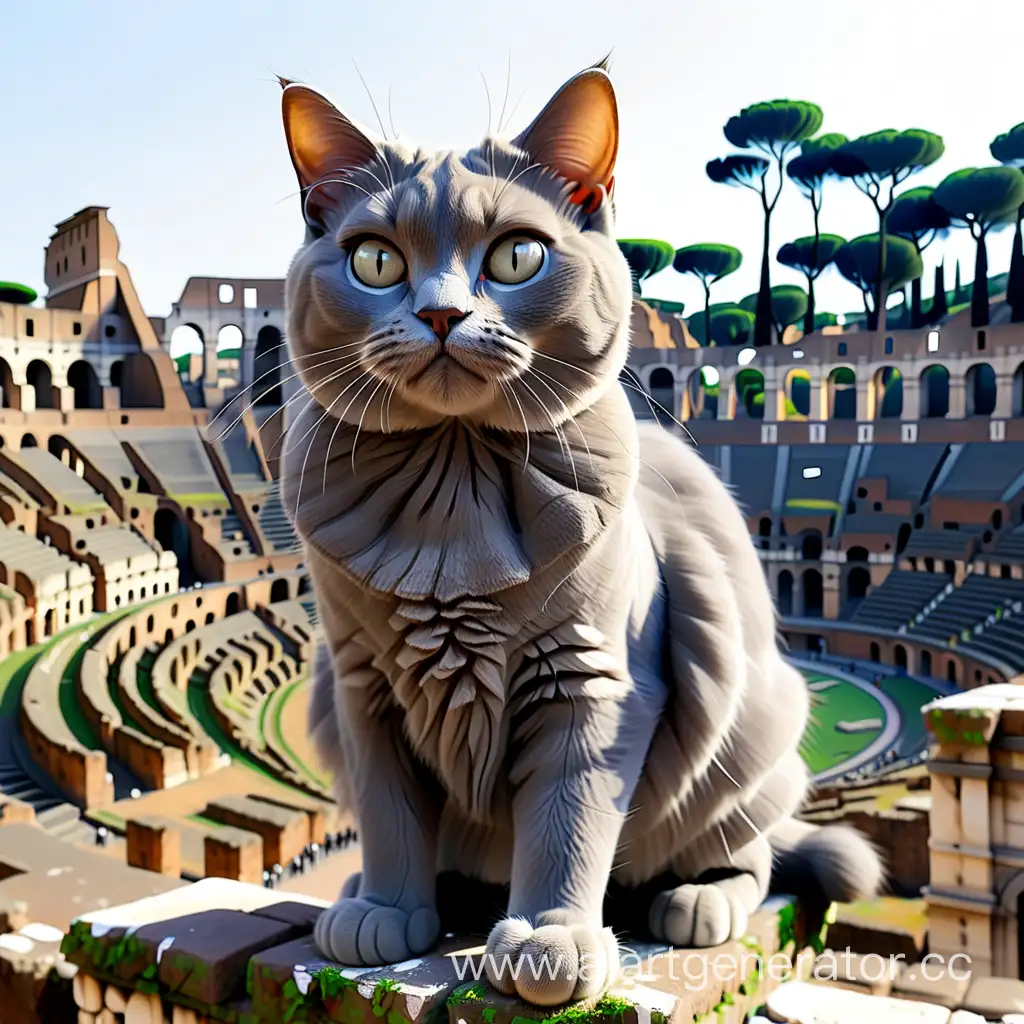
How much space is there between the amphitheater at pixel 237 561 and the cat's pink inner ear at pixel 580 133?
1.64 ft

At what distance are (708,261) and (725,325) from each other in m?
4.28

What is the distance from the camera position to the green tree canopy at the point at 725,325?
45.8 meters

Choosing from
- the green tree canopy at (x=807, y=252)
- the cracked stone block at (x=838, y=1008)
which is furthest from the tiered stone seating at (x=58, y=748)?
the green tree canopy at (x=807, y=252)

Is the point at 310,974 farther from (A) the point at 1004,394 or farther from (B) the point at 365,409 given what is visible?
(A) the point at 1004,394

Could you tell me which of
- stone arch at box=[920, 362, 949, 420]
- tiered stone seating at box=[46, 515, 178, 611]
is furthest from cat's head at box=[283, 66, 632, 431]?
stone arch at box=[920, 362, 949, 420]

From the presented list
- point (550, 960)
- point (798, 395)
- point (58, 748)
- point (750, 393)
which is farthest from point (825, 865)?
point (798, 395)

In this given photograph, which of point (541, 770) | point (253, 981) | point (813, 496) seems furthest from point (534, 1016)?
point (813, 496)

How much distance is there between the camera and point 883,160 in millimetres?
33844

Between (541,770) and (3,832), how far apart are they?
431 centimetres

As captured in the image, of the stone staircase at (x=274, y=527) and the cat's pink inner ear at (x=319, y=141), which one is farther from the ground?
the cat's pink inner ear at (x=319, y=141)

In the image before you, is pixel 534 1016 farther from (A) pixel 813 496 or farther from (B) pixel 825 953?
(A) pixel 813 496

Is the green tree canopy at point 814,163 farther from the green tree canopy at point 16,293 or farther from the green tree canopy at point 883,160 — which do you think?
the green tree canopy at point 16,293

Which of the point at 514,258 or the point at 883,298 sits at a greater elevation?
the point at 883,298

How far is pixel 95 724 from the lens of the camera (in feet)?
45.4
